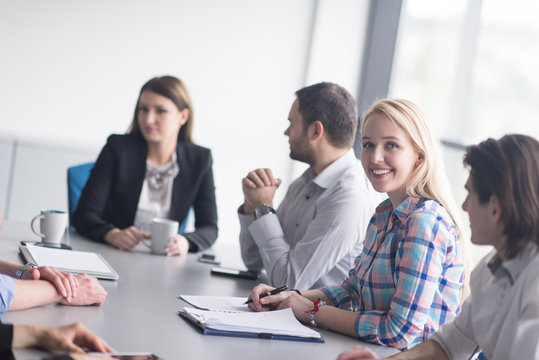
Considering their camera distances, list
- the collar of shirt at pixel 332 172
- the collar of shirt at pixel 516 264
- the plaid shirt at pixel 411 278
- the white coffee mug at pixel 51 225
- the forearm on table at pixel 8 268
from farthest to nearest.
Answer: the collar of shirt at pixel 332 172 < the white coffee mug at pixel 51 225 < the forearm on table at pixel 8 268 < the plaid shirt at pixel 411 278 < the collar of shirt at pixel 516 264

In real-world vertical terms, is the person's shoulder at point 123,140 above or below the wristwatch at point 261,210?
above

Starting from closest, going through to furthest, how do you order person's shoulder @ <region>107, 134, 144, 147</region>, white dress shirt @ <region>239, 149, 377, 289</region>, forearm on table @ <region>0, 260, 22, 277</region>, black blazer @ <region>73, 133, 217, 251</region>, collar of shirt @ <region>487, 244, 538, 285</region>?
collar of shirt @ <region>487, 244, 538, 285</region>
forearm on table @ <region>0, 260, 22, 277</region>
white dress shirt @ <region>239, 149, 377, 289</region>
black blazer @ <region>73, 133, 217, 251</region>
person's shoulder @ <region>107, 134, 144, 147</region>

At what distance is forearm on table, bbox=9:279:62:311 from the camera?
4.28 feet

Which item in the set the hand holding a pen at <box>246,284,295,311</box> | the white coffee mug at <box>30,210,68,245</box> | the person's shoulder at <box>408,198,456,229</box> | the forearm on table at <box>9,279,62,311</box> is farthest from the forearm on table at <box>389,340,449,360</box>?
the white coffee mug at <box>30,210,68,245</box>

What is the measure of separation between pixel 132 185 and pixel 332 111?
3.35 feet

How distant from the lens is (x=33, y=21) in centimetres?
403

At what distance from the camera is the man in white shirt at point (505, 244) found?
1168mm

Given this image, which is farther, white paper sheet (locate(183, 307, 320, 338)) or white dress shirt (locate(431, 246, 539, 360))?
white paper sheet (locate(183, 307, 320, 338))

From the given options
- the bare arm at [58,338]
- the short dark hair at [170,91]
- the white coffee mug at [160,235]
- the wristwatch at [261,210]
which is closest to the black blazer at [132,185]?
the short dark hair at [170,91]

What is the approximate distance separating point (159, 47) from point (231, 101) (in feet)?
2.00

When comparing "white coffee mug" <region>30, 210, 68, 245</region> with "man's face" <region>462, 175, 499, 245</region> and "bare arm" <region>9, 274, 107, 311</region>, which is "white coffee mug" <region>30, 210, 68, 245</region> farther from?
"man's face" <region>462, 175, 499, 245</region>

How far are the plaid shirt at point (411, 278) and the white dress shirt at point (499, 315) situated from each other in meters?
0.08

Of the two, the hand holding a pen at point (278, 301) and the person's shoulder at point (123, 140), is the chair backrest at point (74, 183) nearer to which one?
the person's shoulder at point (123, 140)

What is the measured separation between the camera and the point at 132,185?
286 centimetres
